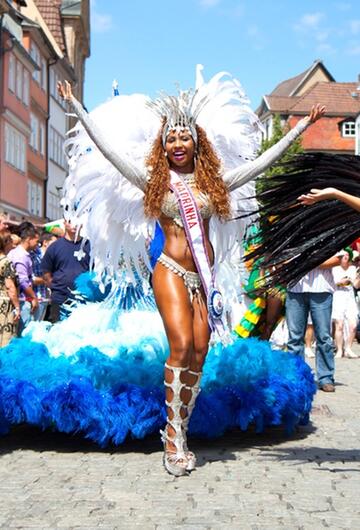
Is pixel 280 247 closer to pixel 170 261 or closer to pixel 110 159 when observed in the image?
pixel 170 261

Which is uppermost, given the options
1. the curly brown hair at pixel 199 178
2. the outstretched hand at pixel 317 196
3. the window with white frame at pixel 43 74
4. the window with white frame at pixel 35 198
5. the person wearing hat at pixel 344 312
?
the window with white frame at pixel 43 74

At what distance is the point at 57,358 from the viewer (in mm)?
6578

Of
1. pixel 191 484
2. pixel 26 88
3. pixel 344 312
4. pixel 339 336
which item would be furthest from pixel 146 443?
pixel 26 88

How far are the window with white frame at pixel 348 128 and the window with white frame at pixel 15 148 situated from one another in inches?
1456

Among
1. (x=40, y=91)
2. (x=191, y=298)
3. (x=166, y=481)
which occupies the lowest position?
(x=166, y=481)

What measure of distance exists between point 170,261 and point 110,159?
0.77m

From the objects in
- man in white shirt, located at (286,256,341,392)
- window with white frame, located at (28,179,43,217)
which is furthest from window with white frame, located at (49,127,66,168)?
man in white shirt, located at (286,256,341,392)

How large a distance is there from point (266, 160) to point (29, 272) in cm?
555

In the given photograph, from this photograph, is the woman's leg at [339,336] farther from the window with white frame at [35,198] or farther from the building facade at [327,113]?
the building facade at [327,113]

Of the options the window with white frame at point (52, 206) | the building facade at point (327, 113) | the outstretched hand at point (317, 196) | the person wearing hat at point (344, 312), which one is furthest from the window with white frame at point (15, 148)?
the building facade at point (327, 113)

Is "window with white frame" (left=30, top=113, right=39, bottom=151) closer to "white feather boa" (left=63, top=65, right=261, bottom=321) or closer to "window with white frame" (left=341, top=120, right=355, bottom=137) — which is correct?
"window with white frame" (left=341, top=120, right=355, bottom=137)

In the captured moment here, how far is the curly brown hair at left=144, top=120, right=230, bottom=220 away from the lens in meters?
5.74

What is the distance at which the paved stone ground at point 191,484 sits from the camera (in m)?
4.33

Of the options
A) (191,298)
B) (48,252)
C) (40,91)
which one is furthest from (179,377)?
(40,91)
